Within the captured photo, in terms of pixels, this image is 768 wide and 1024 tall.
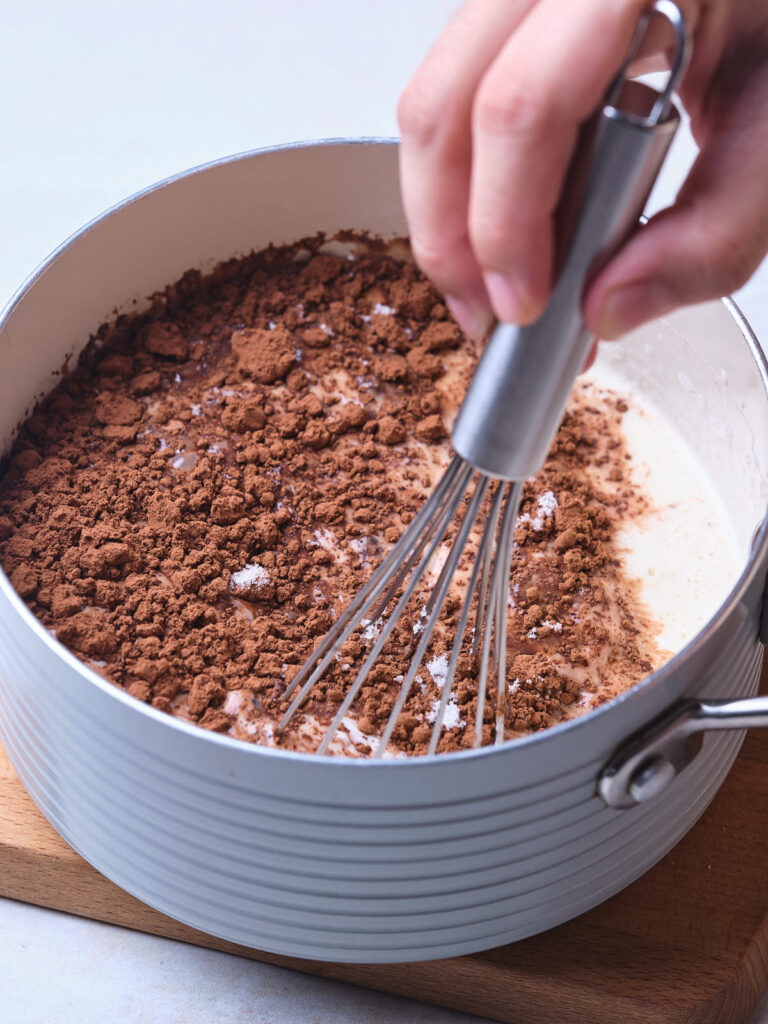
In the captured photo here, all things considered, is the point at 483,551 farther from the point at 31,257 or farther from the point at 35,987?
the point at 31,257

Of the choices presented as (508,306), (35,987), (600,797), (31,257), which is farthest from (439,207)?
(31,257)

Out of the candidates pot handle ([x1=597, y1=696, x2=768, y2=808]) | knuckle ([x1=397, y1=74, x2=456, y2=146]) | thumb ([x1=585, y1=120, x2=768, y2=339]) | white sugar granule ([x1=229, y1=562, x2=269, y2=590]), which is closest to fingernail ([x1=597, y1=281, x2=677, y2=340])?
thumb ([x1=585, y1=120, x2=768, y2=339])

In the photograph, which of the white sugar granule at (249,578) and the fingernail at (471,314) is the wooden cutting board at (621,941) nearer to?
the white sugar granule at (249,578)

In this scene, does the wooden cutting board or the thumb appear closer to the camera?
the thumb

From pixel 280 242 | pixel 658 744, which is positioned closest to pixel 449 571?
pixel 658 744

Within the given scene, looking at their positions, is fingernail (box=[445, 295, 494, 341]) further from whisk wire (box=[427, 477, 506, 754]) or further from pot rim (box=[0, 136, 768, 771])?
pot rim (box=[0, 136, 768, 771])

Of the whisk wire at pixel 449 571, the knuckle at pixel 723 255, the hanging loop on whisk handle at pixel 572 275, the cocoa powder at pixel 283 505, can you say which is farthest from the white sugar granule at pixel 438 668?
the knuckle at pixel 723 255
